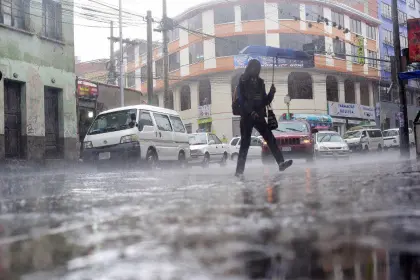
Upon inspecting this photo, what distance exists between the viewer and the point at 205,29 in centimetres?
3441

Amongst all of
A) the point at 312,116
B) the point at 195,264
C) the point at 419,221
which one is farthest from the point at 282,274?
the point at 312,116

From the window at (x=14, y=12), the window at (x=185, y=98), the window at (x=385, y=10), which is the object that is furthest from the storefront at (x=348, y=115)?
the window at (x=14, y=12)

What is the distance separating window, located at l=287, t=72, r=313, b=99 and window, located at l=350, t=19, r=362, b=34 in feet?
24.5

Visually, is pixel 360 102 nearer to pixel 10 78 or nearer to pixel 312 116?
pixel 312 116

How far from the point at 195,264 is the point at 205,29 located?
3438 cm

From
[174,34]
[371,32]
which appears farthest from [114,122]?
[371,32]

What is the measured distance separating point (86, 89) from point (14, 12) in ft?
18.7

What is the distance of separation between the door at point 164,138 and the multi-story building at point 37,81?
18.3ft

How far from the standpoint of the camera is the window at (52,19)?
16250 mm

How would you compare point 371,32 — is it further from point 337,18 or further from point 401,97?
point 401,97

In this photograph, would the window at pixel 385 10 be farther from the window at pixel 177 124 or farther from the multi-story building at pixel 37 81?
the window at pixel 177 124

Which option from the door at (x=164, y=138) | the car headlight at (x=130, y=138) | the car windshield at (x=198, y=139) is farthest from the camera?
the car windshield at (x=198, y=139)

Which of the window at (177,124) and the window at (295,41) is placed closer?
the window at (177,124)

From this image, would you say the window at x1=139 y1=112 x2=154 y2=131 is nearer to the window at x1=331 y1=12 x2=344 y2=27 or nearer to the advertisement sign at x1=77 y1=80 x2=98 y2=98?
the advertisement sign at x1=77 y1=80 x2=98 y2=98
